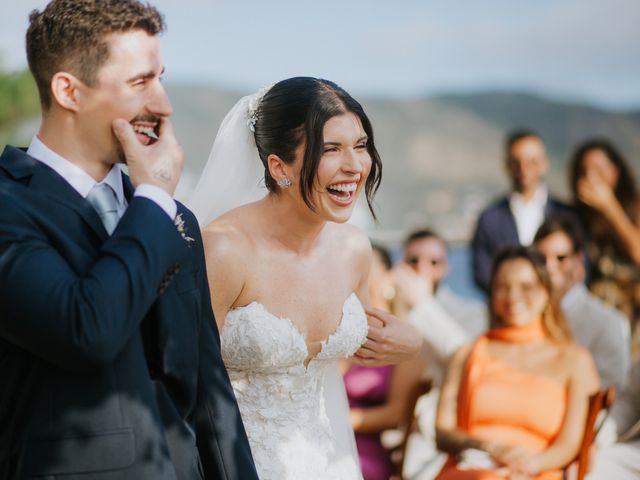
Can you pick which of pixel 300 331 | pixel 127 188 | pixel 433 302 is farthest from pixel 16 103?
pixel 127 188

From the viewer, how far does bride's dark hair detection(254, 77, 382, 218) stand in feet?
9.24

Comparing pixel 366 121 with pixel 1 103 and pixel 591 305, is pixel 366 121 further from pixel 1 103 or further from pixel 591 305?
pixel 1 103

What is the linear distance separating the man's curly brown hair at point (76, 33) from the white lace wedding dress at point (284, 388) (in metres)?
1.20

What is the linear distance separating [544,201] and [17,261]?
17.9ft

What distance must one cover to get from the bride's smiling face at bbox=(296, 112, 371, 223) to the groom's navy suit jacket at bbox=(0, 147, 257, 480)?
93cm

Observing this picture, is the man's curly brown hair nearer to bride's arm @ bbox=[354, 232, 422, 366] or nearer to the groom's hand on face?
the groom's hand on face

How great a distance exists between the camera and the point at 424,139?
1590 inches

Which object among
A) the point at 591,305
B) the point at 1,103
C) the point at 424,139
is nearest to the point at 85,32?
the point at 591,305

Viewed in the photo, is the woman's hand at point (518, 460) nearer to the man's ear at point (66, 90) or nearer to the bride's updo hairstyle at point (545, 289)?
the bride's updo hairstyle at point (545, 289)

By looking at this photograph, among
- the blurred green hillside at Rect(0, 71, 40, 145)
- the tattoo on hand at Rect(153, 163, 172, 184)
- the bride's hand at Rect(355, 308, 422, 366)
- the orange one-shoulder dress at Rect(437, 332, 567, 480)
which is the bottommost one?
the orange one-shoulder dress at Rect(437, 332, 567, 480)

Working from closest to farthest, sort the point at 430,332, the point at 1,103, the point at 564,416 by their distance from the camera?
the point at 564,416, the point at 430,332, the point at 1,103

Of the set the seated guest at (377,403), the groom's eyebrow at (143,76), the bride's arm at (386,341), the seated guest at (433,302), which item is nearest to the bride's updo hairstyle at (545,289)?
the seated guest at (433,302)

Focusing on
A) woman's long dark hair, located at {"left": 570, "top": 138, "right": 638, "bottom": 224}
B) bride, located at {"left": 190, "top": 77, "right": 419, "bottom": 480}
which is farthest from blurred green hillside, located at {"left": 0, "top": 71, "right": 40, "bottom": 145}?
bride, located at {"left": 190, "top": 77, "right": 419, "bottom": 480}

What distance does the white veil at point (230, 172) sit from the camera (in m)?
3.20
